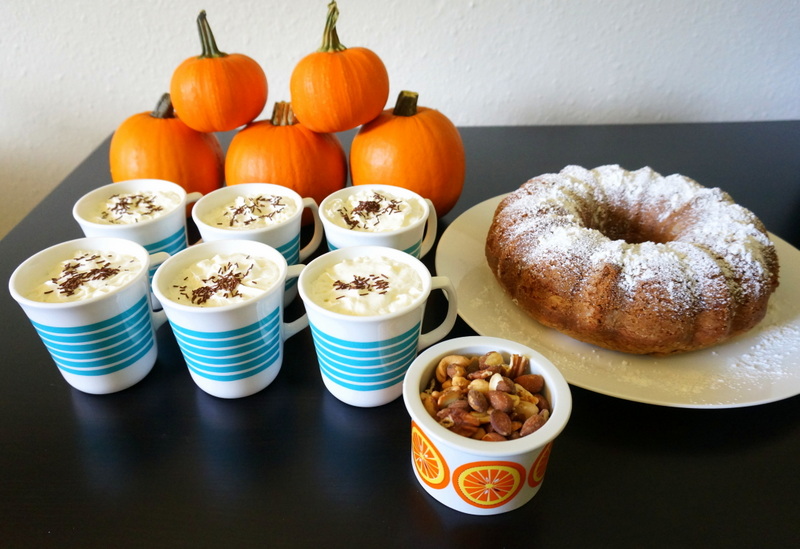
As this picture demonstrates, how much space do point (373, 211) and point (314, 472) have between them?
1.53 ft

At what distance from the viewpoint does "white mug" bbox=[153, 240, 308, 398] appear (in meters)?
0.78

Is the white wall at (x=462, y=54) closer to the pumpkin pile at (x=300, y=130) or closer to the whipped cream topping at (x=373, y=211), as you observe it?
the pumpkin pile at (x=300, y=130)

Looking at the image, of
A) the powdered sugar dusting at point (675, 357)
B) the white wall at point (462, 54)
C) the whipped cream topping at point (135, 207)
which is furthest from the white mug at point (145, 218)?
Result: the white wall at point (462, 54)

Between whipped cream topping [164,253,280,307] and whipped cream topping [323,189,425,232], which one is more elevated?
whipped cream topping [164,253,280,307]

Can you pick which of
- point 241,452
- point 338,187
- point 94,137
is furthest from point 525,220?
point 94,137

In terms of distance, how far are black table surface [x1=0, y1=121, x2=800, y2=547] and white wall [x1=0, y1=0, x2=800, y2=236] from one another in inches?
41.1

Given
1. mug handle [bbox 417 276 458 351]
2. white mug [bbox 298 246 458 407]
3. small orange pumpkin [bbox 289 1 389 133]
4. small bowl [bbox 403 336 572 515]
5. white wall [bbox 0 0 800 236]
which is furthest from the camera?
white wall [bbox 0 0 800 236]

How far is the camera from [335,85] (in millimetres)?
1141

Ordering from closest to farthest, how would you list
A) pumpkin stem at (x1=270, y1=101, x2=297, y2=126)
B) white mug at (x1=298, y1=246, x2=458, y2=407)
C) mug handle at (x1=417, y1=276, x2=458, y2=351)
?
white mug at (x1=298, y1=246, x2=458, y2=407), mug handle at (x1=417, y1=276, x2=458, y2=351), pumpkin stem at (x1=270, y1=101, x2=297, y2=126)

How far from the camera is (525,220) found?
3.49 feet

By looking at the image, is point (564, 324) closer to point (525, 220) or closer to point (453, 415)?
Result: point (525, 220)

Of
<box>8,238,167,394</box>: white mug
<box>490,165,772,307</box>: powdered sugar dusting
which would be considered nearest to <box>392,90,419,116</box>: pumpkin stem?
<box>490,165,772,307</box>: powdered sugar dusting

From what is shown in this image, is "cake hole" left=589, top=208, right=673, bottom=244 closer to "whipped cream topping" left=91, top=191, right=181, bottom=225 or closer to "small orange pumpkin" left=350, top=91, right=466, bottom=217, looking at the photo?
"small orange pumpkin" left=350, top=91, right=466, bottom=217

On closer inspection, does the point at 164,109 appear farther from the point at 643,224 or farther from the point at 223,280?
the point at 643,224
